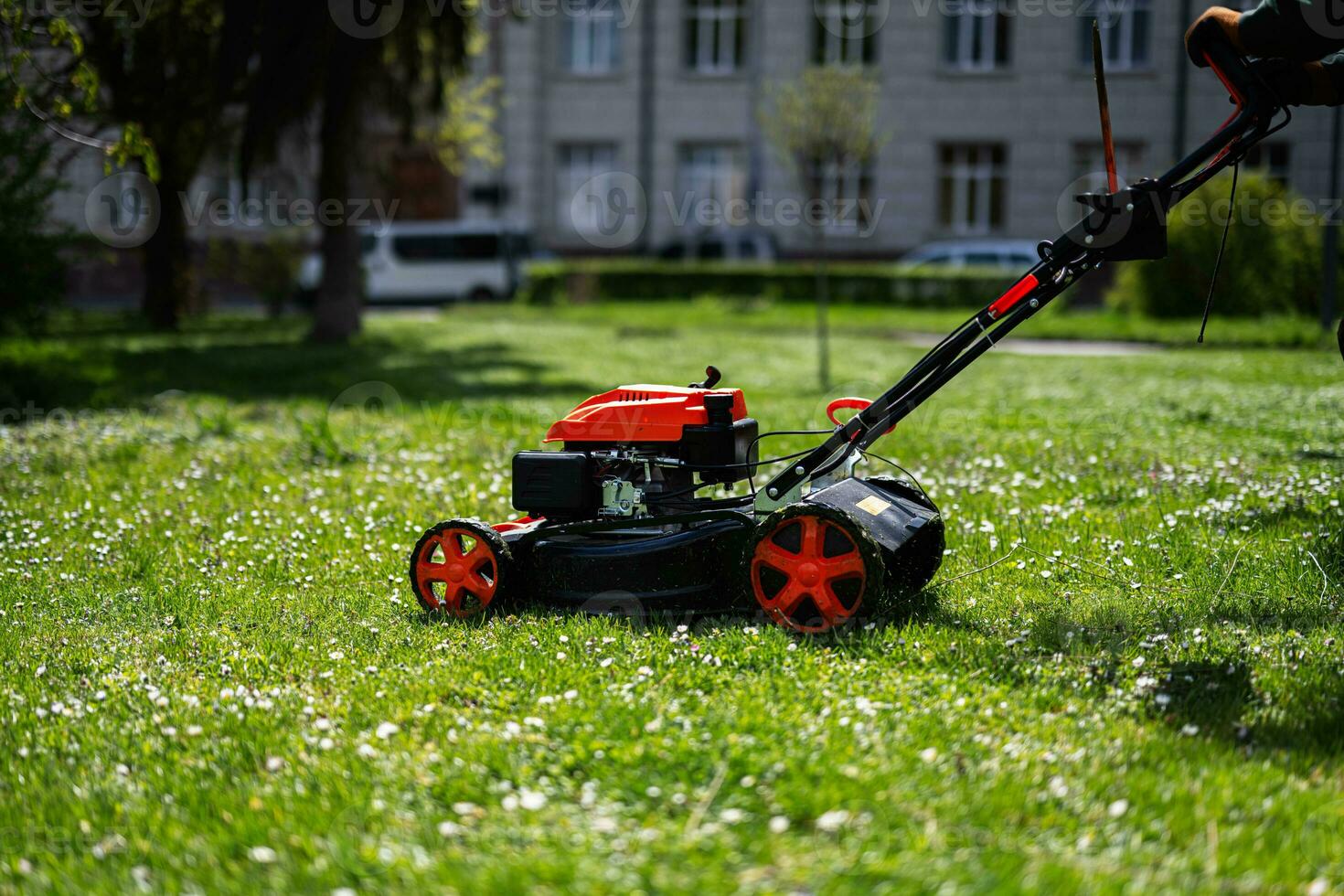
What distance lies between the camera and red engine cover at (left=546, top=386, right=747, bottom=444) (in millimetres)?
5559

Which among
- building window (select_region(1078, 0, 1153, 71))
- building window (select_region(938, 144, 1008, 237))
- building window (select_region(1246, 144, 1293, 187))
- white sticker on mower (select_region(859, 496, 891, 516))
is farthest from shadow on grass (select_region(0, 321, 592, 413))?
building window (select_region(1246, 144, 1293, 187))

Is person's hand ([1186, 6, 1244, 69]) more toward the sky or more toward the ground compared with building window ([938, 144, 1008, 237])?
more toward the ground

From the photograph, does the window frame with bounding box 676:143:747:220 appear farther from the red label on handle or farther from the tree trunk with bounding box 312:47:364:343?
the red label on handle

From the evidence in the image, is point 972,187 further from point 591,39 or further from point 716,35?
point 591,39

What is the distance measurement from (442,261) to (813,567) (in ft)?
103

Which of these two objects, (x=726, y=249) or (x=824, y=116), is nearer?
(x=824, y=116)

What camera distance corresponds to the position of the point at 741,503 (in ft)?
18.9

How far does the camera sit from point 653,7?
3738cm

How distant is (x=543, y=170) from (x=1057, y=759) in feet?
117

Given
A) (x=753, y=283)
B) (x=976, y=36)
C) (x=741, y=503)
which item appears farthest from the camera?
(x=976, y=36)

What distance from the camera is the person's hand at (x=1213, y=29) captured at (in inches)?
194

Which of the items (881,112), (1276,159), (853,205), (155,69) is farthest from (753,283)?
(155,69)

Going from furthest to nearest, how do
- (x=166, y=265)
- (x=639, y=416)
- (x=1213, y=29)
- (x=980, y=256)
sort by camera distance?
(x=980, y=256)
(x=166, y=265)
(x=639, y=416)
(x=1213, y=29)

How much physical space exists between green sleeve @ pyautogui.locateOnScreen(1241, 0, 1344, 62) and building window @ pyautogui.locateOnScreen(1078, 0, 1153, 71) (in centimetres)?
3190
